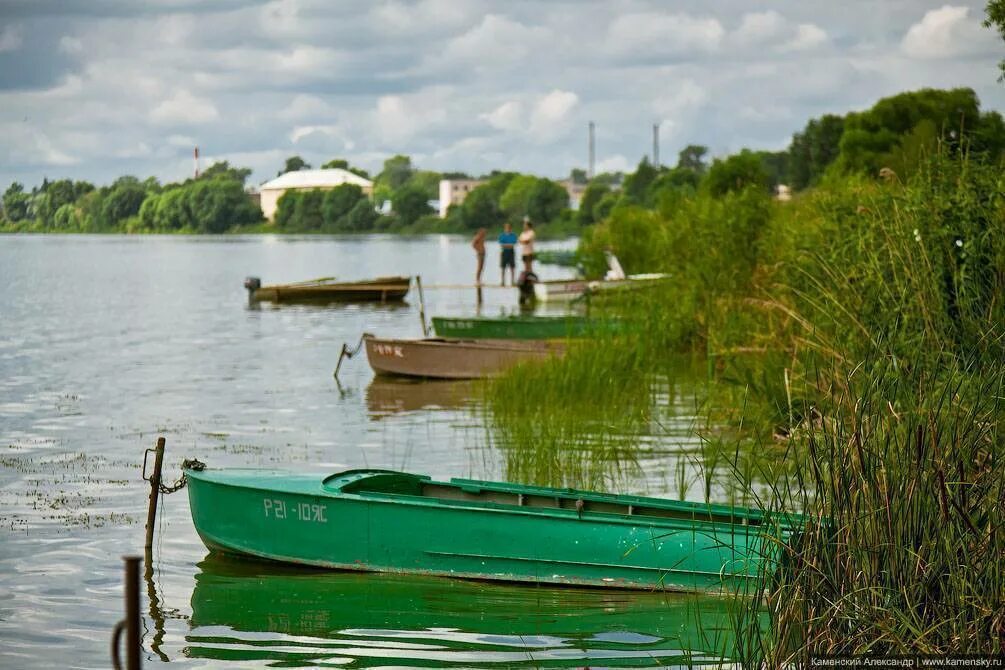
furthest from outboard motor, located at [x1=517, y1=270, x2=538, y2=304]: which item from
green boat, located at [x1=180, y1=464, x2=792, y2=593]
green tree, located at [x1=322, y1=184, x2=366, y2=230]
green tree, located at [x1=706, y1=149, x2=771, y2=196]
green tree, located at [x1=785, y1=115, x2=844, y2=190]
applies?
green tree, located at [x1=322, y1=184, x2=366, y2=230]

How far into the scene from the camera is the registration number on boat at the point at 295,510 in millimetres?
11102

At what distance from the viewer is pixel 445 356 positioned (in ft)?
78.2

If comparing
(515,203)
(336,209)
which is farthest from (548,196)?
(336,209)

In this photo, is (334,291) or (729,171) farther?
(729,171)

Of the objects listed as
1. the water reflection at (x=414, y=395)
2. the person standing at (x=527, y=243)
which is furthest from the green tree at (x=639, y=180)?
the water reflection at (x=414, y=395)

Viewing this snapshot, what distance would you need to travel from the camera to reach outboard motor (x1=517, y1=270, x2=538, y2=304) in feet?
127

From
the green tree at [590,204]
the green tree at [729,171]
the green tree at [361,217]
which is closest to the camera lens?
the green tree at [729,171]

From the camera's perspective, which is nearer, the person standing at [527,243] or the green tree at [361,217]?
the person standing at [527,243]

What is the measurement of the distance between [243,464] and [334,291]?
2940 centimetres

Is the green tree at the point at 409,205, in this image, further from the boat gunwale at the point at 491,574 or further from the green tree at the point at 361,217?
the boat gunwale at the point at 491,574

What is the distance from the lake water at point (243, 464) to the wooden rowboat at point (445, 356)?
516 millimetres

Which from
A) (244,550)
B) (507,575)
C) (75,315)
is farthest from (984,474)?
(75,315)

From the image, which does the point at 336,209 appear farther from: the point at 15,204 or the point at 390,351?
the point at 390,351

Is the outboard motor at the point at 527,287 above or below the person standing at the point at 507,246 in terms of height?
below
